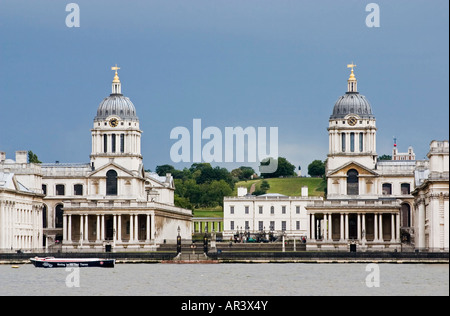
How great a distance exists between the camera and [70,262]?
125438 mm

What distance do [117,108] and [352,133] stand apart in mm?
30422

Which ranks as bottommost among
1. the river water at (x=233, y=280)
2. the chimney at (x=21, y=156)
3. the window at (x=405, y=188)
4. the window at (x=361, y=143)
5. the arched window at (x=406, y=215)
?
the river water at (x=233, y=280)

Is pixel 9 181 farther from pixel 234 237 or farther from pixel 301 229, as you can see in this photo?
pixel 301 229

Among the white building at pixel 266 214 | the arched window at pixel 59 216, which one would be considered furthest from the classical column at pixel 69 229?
the white building at pixel 266 214

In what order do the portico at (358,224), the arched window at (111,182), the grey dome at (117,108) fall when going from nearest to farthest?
1. the portico at (358,224)
2. the arched window at (111,182)
3. the grey dome at (117,108)

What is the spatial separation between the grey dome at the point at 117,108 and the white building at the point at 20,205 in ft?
41.9

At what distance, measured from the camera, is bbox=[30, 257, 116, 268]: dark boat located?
124438 mm

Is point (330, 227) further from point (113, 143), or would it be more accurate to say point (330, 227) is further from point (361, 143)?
point (113, 143)

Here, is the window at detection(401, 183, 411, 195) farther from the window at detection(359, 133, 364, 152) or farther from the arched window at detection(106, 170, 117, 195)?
the arched window at detection(106, 170, 117, 195)

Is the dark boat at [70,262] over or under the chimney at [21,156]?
under

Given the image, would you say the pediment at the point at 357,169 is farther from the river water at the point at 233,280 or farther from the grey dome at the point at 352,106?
the river water at the point at 233,280

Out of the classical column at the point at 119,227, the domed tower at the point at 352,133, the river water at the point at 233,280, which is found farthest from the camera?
the domed tower at the point at 352,133

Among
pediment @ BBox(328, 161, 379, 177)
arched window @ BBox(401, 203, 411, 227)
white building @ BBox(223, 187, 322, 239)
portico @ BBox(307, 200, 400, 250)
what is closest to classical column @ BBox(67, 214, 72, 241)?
portico @ BBox(307, 200, 400, 250)

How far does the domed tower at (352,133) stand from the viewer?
166 metres
